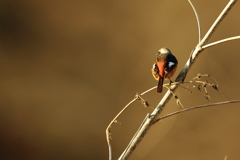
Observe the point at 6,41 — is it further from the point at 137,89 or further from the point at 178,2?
the point at 178,2

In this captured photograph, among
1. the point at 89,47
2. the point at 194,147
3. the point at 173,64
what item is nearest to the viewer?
the point at 173,64

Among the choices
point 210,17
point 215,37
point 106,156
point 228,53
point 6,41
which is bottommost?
point 106,156

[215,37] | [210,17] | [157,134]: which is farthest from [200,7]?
[157,134]

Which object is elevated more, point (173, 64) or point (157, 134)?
point (173, 64)

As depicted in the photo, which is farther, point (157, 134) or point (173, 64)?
point (157, 134)

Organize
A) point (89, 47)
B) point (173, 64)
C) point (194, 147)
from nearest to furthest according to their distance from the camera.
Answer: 1. point (173, 64)
2. point (194, 147)
3. point (89, 47)

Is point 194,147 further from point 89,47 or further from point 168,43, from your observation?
point 89,47

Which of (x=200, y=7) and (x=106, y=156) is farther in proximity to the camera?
(x=106, y=156)

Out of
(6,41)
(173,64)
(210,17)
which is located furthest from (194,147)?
(6,41)

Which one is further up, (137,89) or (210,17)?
(210,17)
